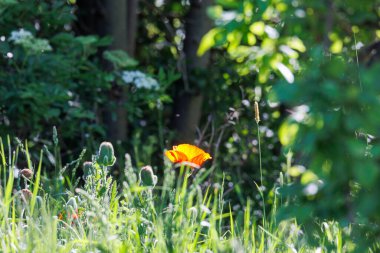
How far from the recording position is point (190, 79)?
5.77 metres

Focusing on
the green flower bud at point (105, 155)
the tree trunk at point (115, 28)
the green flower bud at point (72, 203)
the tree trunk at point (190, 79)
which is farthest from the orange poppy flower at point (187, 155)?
the tree trunk at point (190, 79)

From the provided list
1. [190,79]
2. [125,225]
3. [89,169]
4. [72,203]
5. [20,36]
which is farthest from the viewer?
[190,79]

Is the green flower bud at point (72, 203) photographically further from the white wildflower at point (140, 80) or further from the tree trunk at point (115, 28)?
the tree trunk at point (115, 28)

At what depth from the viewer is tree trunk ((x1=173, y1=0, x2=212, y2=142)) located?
5.76 meters

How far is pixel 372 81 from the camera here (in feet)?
5.20

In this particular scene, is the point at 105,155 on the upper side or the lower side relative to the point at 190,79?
upper

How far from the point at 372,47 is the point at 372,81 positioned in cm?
399

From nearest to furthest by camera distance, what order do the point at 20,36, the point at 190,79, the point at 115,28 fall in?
1. the point at 20,36
2. the point at 115,28
3. the point at 190,79

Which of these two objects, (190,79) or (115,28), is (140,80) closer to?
(115,28)

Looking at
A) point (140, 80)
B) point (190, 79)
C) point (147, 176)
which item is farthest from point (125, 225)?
point (190, 79)

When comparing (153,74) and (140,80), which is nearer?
(140,80)

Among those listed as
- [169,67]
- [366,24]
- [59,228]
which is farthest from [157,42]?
[59,228]

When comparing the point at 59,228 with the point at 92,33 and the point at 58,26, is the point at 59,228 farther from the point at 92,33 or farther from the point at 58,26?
the point at 92,33

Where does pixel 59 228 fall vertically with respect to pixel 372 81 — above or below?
below
